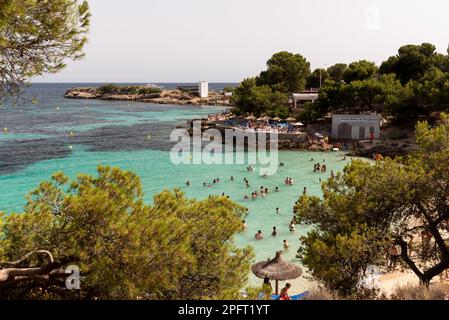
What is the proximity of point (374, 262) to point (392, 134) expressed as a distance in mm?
34904

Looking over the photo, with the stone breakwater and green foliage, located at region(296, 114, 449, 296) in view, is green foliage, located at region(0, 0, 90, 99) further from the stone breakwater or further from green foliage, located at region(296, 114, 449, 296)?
the stone breakwater

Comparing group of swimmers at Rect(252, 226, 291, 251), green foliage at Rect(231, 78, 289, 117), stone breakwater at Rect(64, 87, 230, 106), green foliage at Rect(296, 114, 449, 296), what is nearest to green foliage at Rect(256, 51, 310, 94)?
green foliage at Rect(231, 78, 289, 117)

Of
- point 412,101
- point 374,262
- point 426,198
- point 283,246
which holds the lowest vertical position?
point 283,246

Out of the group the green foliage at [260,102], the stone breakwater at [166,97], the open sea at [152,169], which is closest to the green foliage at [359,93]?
the green foliage at [260,102]

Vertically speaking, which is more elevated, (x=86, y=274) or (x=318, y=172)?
(x=86, y=274)

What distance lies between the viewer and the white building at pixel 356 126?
40.7 m

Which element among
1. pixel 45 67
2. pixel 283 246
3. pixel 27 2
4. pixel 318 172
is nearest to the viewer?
pixel 27 2

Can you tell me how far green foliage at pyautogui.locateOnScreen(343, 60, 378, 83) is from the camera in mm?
51719

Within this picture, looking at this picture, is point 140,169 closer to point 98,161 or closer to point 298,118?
point 98,161

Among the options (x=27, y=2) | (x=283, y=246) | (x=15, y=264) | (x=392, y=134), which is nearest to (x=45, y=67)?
(x=27, y=2)

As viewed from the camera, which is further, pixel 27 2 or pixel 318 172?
pixel 318 172

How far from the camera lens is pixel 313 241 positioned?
9.95 meters

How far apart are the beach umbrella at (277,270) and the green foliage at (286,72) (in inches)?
2103

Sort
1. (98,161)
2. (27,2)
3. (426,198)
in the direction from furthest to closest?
1. (98,161)
2. (426,198)
3. (27,2)
